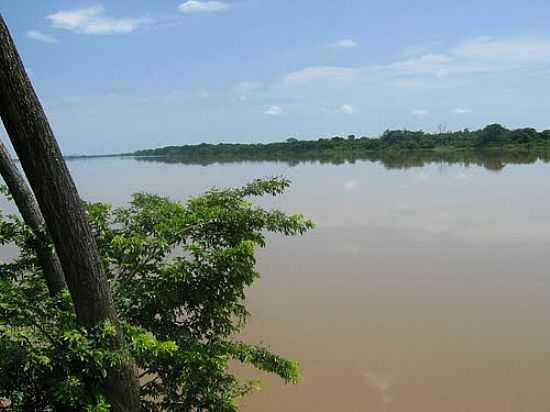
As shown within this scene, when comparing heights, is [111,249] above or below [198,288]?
above

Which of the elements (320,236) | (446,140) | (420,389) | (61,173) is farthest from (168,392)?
(446,140)

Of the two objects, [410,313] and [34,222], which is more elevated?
[34,222]

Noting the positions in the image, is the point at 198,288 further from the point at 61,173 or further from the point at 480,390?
the point at 480,390

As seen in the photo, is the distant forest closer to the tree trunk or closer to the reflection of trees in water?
the reflection of trees in water

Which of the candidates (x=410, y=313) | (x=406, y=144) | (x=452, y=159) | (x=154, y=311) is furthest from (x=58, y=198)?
(x=406, y=144)

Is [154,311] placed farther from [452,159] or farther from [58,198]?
[452,159]

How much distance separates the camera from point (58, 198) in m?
2.01

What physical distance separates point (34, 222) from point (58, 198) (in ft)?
3.85

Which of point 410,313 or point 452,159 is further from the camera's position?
point 452,159

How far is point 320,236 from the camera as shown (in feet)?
39.7

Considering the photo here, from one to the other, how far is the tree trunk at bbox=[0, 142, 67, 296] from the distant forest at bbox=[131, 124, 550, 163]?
1835 inches

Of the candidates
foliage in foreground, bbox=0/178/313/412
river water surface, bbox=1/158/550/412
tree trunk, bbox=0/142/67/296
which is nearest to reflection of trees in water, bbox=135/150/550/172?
river water surface, bbox=1/158/550/412

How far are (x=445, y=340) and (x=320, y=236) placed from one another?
6098mm

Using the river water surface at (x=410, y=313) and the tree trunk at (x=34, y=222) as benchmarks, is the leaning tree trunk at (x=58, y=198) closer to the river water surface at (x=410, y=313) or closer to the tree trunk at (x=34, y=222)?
the tree trunk at (x=34, y=222)
